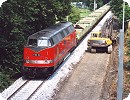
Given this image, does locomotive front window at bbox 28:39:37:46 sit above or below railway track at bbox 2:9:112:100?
above

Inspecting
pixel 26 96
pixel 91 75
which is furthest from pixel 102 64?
pixel 26 96

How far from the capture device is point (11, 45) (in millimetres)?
20641

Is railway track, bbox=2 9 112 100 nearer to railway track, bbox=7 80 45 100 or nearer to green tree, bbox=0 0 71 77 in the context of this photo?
railway track, bbox=7 80 45 100

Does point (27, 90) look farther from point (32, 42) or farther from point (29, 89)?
point (32, 42)

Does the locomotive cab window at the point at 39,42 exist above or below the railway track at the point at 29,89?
above

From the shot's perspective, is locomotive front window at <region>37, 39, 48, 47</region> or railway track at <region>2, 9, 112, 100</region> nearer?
railway track at <region>2, 9, 112, 100</region>

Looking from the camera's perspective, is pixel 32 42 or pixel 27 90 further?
pixel 32 42

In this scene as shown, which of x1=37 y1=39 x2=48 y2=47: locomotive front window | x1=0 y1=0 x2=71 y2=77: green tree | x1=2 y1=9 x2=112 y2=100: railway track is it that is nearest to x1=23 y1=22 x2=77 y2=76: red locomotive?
x1=37 y1=39 x2=48 y2=47: locomotive front window

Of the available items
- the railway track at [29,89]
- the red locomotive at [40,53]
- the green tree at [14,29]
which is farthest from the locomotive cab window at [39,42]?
the railway track at [29,89]

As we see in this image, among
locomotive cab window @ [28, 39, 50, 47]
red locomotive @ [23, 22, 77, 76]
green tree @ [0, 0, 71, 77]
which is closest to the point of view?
red locomotive @ [23, 22, 77, 76]

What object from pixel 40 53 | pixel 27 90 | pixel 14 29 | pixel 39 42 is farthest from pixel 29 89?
pixel 14 29

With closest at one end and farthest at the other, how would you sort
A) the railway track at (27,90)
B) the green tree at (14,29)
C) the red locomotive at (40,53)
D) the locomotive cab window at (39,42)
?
1. the railway track at (27,90)
2. the red locomotive at (40,53)
3. the locomotive cab window at (39,42)
4. the green tree at (14,29)

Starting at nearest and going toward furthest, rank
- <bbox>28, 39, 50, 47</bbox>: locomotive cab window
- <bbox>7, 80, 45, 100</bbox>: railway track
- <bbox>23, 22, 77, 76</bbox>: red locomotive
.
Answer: <bbox>7, 80, 45, 100</bbox>: railway track
<bbox>23, 22, 77, 76</bbox>: red locomotive
<bbox>28, 39, 50, 47</bbox>: locomotive cab window

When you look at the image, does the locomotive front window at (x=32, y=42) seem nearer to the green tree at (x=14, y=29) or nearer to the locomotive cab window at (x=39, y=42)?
the locomotive cab window at (x=39, y=42)
